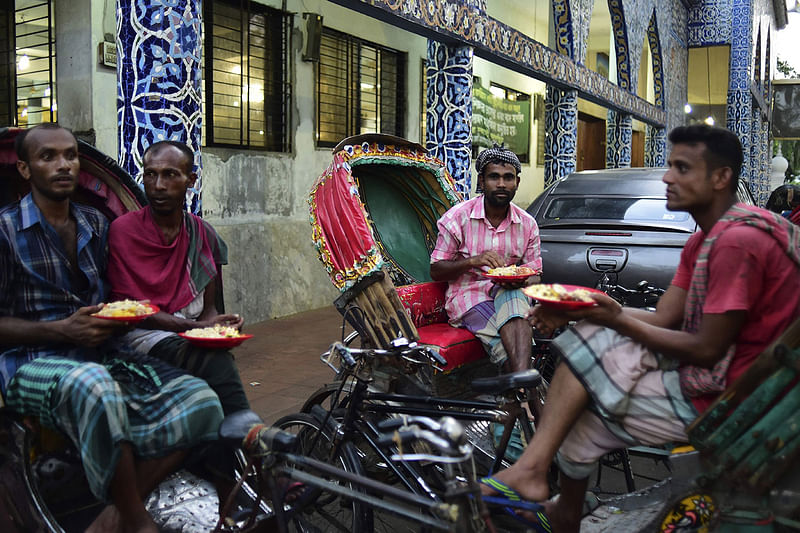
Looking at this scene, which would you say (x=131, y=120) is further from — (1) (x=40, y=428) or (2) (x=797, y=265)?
(2) (x=797, y=265)

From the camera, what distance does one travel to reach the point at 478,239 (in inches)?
177

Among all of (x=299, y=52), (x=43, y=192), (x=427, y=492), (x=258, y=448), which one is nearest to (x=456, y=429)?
(x=258, y=448)

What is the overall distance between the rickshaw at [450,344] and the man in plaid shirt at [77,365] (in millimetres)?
1255

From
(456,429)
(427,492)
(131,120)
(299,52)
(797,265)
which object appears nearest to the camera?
(456,429)

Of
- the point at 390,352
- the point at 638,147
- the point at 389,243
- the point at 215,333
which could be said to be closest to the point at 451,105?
the point at 389,243

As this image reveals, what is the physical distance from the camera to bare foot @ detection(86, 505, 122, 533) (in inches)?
104

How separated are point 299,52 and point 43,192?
→ 21.1ft

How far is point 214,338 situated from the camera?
111 inches

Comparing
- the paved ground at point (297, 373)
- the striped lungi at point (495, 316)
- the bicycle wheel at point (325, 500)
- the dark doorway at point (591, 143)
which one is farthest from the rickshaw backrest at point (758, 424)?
the dark doorway at point (591, 143)

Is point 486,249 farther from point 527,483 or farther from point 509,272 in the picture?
point 527,483

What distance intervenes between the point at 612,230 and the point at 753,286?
3.79 metres

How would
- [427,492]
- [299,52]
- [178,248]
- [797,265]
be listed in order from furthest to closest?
1. [299,52]
2. [178,248]
3. [427,492]
4. [797,265]

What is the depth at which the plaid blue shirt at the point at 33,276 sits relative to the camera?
288cm

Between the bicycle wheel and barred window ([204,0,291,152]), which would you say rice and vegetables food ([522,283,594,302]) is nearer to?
the bicycle wheel
